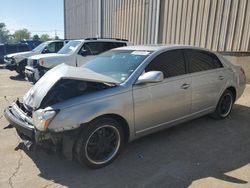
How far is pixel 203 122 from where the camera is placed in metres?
5.51

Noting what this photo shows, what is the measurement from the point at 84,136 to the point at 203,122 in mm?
2967

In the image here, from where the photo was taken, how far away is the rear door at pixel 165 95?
3.99m

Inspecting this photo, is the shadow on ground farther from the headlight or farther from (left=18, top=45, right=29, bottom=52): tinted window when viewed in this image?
(left=18, top=45, right=29, bottom=52): tinted window

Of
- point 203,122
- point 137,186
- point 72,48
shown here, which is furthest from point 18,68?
point 137,186

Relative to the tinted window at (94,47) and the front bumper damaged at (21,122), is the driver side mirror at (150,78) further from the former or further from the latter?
the tinted window at (94,47)

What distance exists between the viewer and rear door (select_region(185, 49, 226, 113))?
4.80 m

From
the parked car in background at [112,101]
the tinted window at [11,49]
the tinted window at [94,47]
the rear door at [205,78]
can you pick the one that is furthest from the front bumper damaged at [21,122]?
the tinted window at [11,49]

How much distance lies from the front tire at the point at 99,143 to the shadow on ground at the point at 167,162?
0.13m

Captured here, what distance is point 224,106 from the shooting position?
225 inches

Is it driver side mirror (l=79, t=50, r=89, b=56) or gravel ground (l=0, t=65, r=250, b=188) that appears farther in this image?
driver side mirror (l=79, t=50, r=89, b=56)

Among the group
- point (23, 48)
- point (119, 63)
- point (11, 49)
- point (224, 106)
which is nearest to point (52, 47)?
point (23, 48)

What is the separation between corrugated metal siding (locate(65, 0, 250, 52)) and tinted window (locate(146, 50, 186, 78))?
5442mm

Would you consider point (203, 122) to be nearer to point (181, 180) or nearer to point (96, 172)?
point (181, 180)

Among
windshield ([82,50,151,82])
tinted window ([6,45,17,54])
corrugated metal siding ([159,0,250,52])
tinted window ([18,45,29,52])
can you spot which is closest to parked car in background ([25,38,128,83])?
corrugated metal siding ([159,0,250,52])
